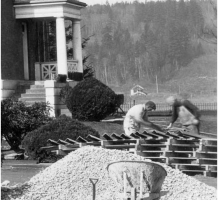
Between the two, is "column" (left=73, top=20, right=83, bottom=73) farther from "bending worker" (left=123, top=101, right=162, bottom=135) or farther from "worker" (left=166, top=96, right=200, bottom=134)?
"worker" (left=166, top=96, right=200, bottom=134)

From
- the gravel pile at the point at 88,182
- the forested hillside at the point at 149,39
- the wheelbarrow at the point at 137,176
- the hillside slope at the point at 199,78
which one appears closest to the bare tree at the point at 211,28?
the forested hillside at the point at 149,39

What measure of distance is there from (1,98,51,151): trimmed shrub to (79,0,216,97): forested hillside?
6.62m

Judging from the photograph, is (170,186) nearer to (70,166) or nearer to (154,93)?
(70,166)

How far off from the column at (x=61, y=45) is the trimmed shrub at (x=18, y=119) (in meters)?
2.91

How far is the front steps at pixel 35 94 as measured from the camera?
16266mm

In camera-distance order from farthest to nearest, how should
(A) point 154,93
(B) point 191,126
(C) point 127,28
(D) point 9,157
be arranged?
(D) point 9,157 → (C) point 127,28 → (A) point 154,93 → (B) point 191,126

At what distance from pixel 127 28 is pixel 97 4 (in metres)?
0.39

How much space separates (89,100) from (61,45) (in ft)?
14.9

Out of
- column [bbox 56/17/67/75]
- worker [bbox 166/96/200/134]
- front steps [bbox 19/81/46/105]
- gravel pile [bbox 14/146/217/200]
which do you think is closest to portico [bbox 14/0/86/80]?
column [bbox 56/17/67/75]

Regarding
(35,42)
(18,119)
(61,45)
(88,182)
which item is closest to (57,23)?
(61,45)

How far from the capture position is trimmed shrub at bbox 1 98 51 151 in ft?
48.3

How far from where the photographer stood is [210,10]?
6336 millimetres

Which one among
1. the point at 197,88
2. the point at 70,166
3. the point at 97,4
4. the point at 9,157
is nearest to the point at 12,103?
the point at 9,157

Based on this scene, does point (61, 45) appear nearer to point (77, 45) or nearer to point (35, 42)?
point (77, 45)
